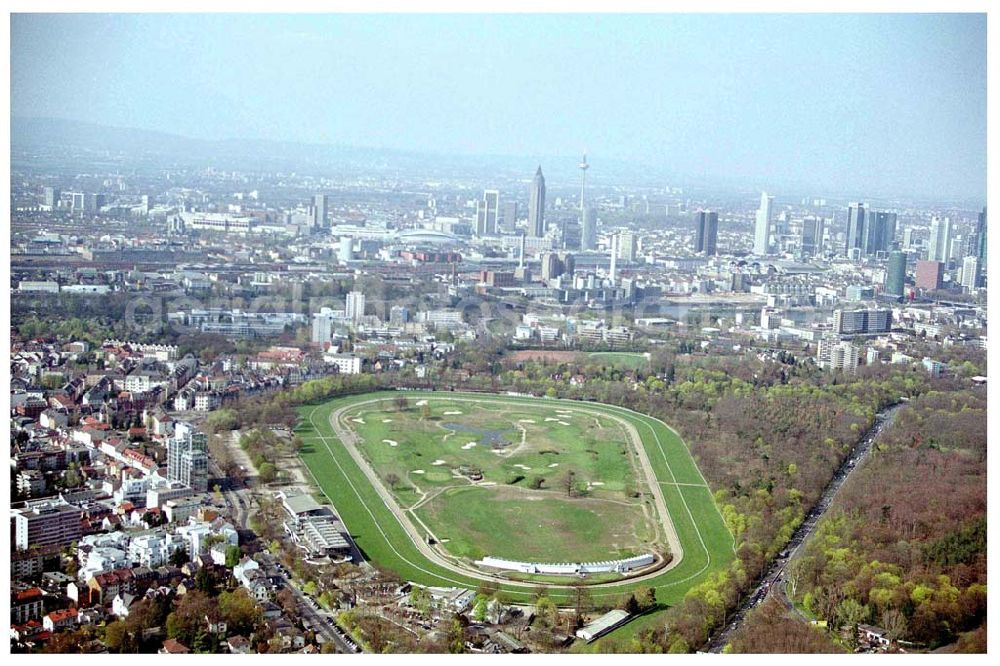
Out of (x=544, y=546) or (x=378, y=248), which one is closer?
(x=544, y=546)

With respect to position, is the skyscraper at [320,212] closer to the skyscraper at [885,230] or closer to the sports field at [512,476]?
the skyscraper at [885,230]

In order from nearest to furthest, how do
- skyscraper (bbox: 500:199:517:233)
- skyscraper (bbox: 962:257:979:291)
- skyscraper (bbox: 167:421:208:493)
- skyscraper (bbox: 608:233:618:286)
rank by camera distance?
skyscraper (bbox: 167:421:208:493), skyscraper (bbox: 962:257:979:291), skyscraper (bbox: 608:233:618:286), skyscraper (bbox: 500:199:517:233)

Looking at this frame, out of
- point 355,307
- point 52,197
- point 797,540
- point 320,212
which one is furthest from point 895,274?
point 52,197

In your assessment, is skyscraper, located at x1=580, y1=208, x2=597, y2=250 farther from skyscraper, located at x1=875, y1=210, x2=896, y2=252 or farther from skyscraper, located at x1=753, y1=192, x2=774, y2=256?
skyscraper, located at x1=875, y1=210, x2=896, y2=252

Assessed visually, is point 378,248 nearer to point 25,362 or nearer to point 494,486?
point 25,362

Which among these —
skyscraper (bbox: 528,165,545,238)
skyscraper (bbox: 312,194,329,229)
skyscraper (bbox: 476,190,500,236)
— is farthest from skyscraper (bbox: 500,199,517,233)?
skyscraper (bbox: 312,194,329,229)

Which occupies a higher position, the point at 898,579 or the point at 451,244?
the point at 451,244

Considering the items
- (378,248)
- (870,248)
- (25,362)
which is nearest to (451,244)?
(378,248)
